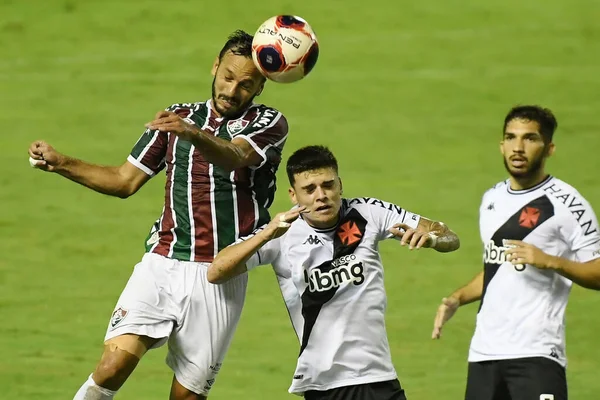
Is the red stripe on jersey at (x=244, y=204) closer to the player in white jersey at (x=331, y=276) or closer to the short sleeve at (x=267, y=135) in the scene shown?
the short sleeve at (x=267, y=135)

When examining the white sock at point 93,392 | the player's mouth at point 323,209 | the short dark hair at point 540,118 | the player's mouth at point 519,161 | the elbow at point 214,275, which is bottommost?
the white sock at point 93,392

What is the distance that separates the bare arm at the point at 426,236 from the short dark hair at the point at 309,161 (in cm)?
53

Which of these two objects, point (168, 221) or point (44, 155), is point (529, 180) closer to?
point (168, 221)

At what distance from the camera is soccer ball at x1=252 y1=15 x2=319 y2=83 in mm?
7527

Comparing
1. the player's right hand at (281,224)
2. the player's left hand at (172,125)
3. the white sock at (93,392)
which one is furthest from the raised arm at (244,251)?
the white sock at (93,392)

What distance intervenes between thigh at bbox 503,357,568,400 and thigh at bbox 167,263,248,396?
5.63 ft

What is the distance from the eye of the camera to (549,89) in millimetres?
16219

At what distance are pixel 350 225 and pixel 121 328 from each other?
140 centimetres

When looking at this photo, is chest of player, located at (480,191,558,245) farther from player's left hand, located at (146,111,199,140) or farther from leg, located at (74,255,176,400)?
leg, located at (74,255,176,400)

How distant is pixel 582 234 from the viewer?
21.8ft

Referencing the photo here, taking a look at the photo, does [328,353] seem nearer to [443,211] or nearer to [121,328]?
[121,328]

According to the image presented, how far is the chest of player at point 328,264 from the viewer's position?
6.86 meters

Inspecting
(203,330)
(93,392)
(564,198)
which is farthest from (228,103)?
(564,198)

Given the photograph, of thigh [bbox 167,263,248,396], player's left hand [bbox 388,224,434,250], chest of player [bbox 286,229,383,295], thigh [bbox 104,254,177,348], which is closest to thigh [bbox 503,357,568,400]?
player's left hand [bbox 388,224,434,250]
